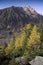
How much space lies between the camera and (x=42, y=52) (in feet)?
198

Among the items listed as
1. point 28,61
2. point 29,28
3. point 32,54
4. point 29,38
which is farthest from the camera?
point 29,28

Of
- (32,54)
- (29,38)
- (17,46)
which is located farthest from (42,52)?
(17,46)

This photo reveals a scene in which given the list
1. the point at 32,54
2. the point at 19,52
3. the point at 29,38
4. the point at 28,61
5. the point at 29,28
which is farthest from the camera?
the point at 29,28

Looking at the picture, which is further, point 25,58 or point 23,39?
point 23,39

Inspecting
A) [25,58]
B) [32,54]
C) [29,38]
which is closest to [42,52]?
[32,54]

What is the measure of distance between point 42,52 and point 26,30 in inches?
672

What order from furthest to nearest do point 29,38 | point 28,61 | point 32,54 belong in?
point 29,38 → point 32,54 → point 28,61

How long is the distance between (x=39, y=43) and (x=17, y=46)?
366 inches

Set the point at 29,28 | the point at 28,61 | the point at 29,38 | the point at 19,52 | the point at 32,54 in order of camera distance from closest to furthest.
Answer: the point at 28,61
the point at 32,54
the point at 19,52
the point at 29,38
the point at 29,28

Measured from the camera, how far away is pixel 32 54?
59.1 meters

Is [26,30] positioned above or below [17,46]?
above

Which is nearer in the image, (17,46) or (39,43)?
(39,43)

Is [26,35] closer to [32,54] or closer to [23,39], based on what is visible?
[23,39]

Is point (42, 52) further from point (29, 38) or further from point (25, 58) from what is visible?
point (29, 38)
